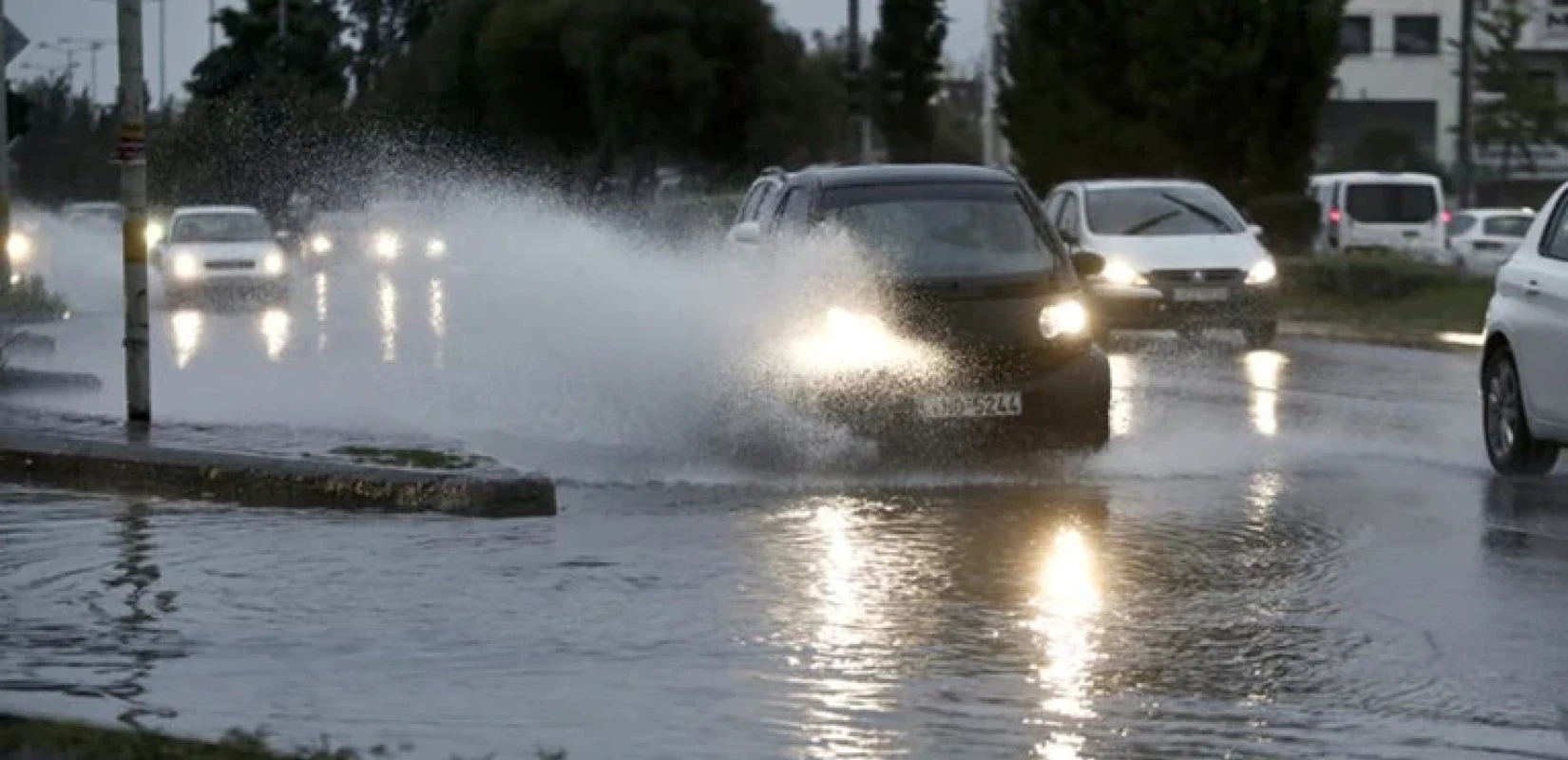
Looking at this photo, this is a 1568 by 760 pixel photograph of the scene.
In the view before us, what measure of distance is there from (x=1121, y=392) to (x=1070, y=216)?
29.5 ft

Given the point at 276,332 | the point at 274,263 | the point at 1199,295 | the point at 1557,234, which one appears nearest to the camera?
the point at 1557,234

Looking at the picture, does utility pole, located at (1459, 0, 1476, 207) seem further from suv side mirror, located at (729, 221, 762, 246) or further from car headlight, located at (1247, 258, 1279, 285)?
suv side mirror, located at (729, 221, 762, 246)

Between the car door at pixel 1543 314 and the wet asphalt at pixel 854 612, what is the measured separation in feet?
1.49

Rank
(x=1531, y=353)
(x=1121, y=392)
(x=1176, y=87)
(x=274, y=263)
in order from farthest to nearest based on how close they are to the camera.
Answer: (x=274, y=263) < (x=1176, y=87) < (x=1121, y=392) < (x=1531, y=353)

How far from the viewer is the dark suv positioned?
1545 centimetres

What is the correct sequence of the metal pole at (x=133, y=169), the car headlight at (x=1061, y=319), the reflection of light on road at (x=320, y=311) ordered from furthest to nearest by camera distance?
1. the reflection of light on road at (x=320, y=311)
2. the car headlight at (x=1061, y=319)
3. the metal pole at (x=133, y=169)

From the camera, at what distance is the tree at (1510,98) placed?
83.5m

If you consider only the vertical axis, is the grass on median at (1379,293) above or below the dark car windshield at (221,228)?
below

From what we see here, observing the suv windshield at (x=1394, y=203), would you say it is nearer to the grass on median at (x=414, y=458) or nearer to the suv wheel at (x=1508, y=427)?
the suv wheel at (x=1508, y=427)

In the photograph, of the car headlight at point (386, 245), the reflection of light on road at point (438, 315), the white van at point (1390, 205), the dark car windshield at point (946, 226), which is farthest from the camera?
the car headlight at point (386, 245)

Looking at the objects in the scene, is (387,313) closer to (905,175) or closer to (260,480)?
(905,175)

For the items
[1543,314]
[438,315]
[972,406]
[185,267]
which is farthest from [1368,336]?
[185,267]

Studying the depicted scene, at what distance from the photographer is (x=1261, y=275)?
28344 millimetres

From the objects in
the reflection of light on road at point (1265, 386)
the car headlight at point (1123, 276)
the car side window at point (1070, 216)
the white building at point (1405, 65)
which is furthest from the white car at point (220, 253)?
the white building at point (1405, 65)
